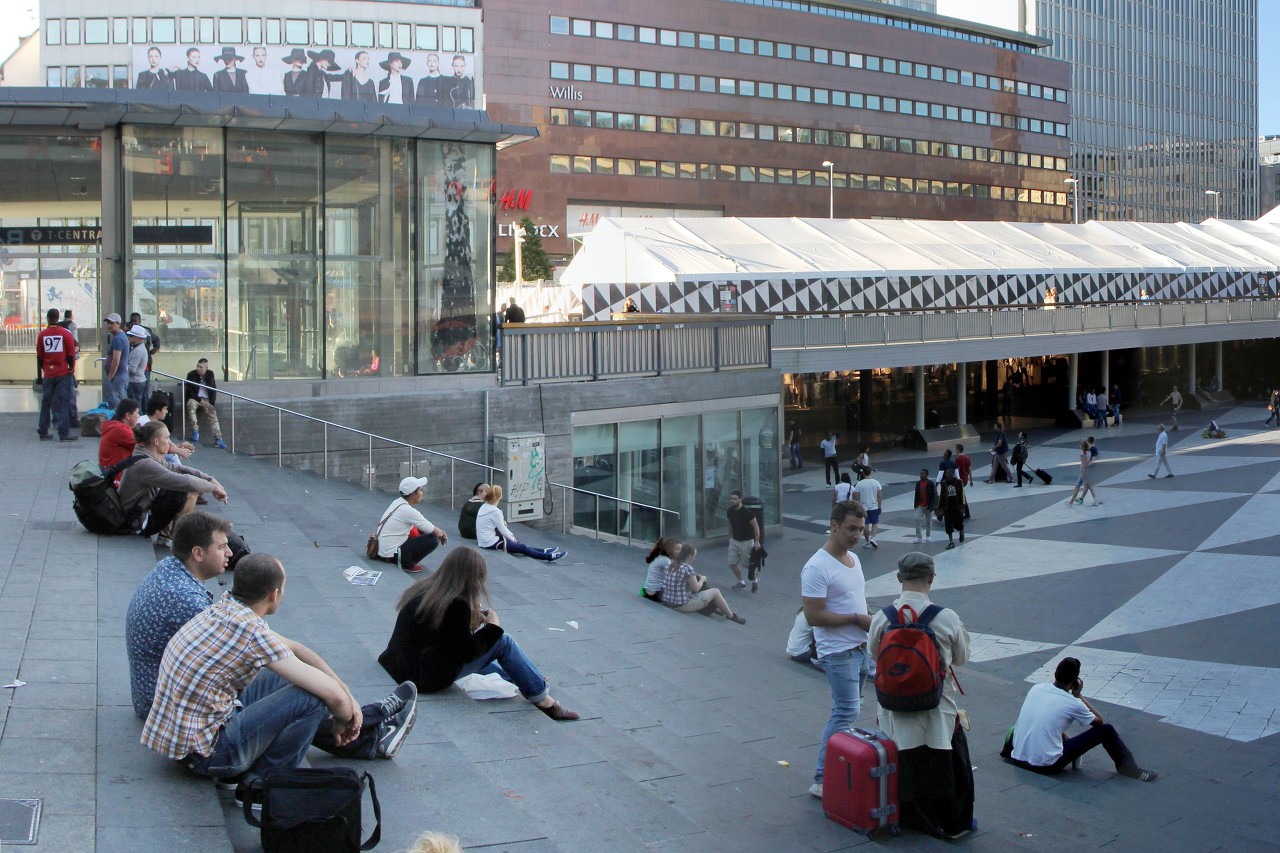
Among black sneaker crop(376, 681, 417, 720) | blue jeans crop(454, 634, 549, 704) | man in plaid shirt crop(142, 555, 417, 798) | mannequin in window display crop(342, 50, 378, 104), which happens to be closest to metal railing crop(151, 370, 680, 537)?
blue jeans crop(454, 634, 549, 704)

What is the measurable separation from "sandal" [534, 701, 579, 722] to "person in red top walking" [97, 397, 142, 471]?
469cm

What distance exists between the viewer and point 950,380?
1732 inches

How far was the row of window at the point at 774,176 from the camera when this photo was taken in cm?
6875

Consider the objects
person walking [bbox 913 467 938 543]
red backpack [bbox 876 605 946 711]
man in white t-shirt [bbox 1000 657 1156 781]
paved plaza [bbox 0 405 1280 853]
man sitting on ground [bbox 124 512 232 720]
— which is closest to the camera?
man sitting on ground [bbox 124 512 232 720]

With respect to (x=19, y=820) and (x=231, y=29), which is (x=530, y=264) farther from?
→ (x=19, y=820)

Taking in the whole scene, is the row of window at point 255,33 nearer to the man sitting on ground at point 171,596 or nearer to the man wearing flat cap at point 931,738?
the man sitting on ground at point 171,596

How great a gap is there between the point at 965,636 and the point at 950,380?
39392 mm

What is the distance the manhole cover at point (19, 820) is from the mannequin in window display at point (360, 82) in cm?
5834

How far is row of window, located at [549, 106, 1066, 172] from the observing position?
68312 mm

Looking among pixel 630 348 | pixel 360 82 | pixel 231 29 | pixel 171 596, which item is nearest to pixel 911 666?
pixel 171 596

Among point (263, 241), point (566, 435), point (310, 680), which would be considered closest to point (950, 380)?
point (566, 435)

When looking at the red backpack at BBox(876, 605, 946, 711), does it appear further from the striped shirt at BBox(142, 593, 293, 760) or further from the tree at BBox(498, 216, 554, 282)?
the tree at BBox(498, 216, 554, 282)

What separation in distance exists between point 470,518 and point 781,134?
2546 inches

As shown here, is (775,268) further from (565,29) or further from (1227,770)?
(565,29)
